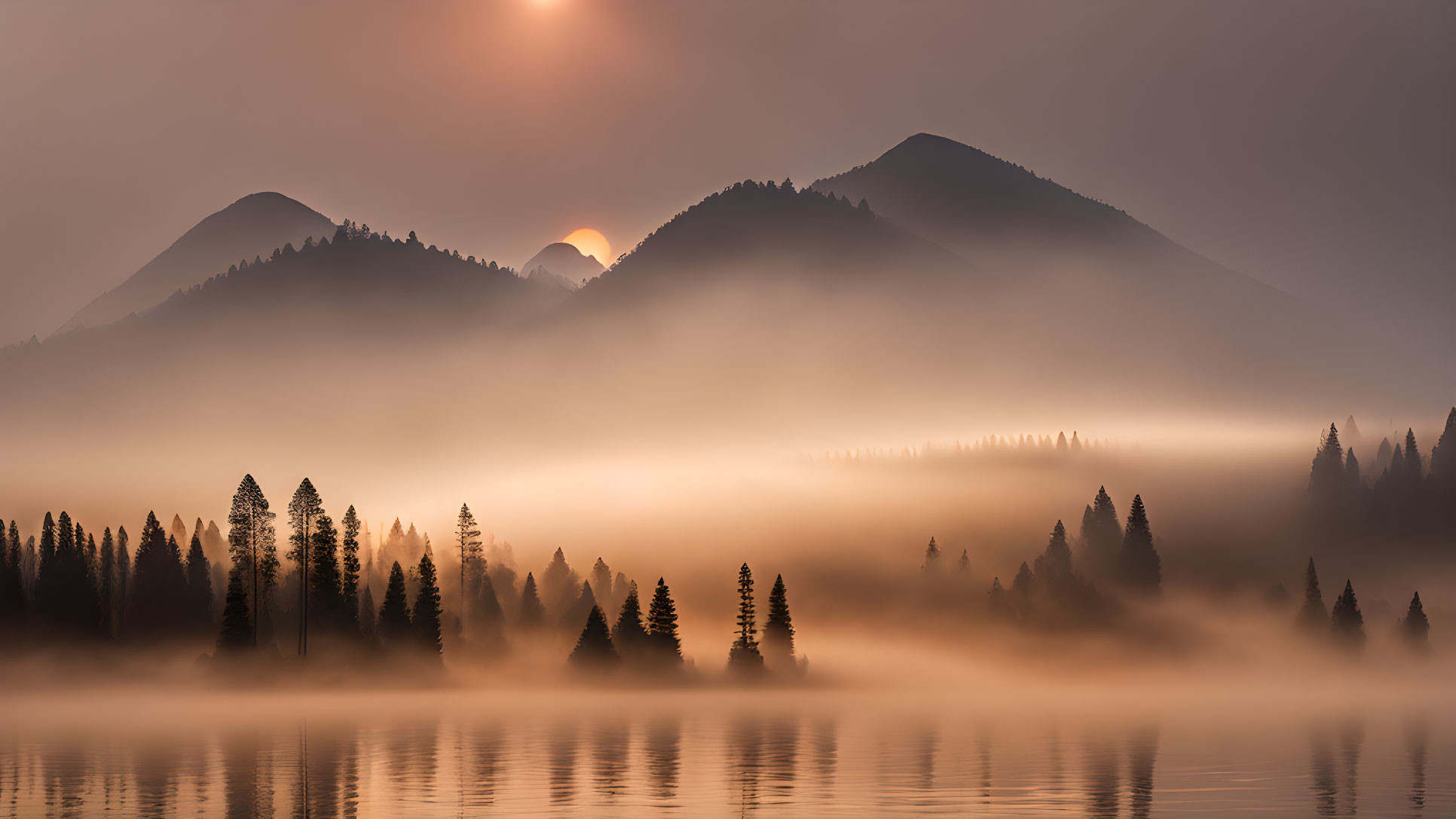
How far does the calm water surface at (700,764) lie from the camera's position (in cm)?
7825

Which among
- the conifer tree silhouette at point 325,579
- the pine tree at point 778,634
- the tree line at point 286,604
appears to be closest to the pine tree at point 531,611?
the tree line at point 286,604

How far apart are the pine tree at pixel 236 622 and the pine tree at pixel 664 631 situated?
5214cm

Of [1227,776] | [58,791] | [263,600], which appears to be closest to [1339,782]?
[1227,776]

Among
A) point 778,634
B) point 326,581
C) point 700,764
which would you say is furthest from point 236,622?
point 700,764

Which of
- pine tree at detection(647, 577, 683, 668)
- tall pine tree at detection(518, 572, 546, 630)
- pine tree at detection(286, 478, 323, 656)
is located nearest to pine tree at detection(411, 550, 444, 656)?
pine tree at detection(286, 478, 323, 656)

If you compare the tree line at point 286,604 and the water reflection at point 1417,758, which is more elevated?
the tree line at point 286,604

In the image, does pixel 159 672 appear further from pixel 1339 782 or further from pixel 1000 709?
pixel 1339 782

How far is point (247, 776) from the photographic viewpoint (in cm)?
9175

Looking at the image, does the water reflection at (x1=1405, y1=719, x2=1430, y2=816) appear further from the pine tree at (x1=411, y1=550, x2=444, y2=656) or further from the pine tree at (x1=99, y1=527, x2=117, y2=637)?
the pine tree at (x1=99, y1=527, x2=117, y2=637)

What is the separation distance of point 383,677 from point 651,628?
36.7 m

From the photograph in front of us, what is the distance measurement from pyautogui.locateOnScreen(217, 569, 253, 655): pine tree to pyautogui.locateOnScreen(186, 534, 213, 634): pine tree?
1120 cm

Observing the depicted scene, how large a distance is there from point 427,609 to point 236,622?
24.0 meters

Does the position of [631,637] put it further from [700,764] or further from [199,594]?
[700,764]

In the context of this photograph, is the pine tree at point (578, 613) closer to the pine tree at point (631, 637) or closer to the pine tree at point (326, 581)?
the pine tree at point (631, 637)
